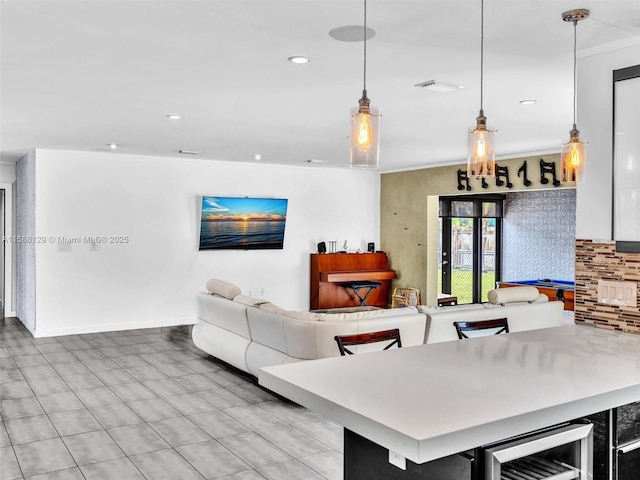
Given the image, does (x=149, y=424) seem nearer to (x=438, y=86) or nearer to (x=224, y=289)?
(x=224, y=289)

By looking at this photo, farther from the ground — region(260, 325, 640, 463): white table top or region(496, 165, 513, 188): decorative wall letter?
region(496, 165, 513, 188): decorative wall letter

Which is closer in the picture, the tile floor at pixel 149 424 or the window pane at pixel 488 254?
the tile floor at pixel 149 424

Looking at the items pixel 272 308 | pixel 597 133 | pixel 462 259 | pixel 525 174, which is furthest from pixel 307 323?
pixel 462 259

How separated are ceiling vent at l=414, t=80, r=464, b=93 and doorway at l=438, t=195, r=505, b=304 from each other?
686 cm

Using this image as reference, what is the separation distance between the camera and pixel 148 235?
335 inches

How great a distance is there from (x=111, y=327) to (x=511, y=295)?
18.1ft

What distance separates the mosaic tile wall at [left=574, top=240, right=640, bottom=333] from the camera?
3064mm

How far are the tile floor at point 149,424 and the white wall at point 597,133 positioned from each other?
7.00 ft

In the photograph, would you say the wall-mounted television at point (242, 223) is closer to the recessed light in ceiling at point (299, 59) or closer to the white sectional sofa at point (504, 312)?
the white sectional sofa at point (504, 312)

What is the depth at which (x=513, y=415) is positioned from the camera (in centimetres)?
162

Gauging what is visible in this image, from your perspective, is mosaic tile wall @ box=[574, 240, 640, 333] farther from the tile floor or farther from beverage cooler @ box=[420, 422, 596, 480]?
the tile floor

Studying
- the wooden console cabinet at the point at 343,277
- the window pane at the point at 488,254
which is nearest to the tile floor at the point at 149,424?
the wooden console cabinet at the point at 343,277

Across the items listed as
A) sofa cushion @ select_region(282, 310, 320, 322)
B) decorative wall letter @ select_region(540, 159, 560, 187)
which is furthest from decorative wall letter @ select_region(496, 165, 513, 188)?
sofa cushion @ select_region(282, 310, 320, 322)

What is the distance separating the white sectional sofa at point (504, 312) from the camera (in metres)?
5.06
